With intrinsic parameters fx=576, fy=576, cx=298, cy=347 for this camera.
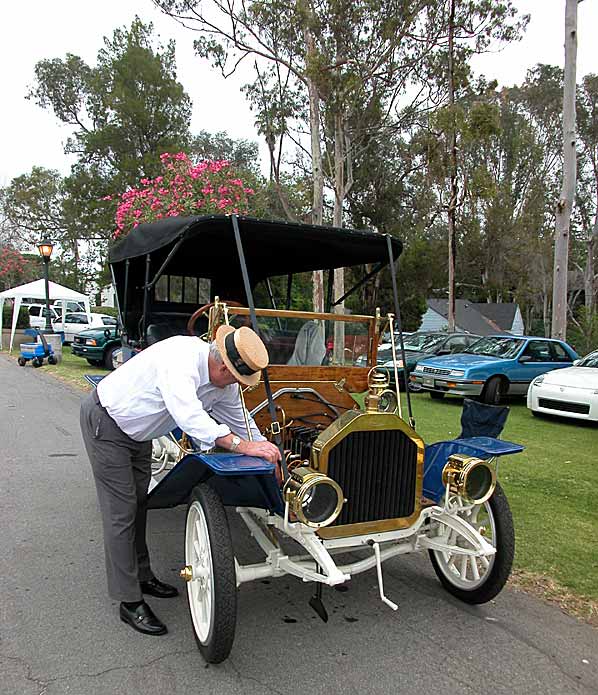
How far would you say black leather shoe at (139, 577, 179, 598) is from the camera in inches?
141

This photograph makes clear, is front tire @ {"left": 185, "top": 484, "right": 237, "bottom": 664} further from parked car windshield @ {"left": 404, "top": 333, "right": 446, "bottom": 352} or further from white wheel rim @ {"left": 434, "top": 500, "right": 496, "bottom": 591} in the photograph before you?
parked car windshield @ {"left": 404, "top": 333, "right": 446, "bottom": 352}

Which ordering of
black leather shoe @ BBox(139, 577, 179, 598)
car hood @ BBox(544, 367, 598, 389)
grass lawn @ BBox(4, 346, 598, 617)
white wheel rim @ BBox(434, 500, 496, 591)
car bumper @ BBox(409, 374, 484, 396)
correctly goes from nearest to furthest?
white wheel rim @ BBox(434, 500, 496, 591)
black leather shoe @ BBox(139, 577, 179, 598)
grass lawn @ BBox(4, 346, 598, 617)
car hood @ BBox(544, 367, 598, 389)
car bumper @ BBox(409, 374, 484, 396)

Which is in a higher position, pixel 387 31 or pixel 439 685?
pixel 387 31

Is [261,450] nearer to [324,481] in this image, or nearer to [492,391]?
[324,481]

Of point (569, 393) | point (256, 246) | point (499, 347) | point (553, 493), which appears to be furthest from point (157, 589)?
point (499, 347)

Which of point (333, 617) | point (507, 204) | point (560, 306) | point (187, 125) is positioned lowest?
point (333, 617)

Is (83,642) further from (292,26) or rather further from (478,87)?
(478,87)

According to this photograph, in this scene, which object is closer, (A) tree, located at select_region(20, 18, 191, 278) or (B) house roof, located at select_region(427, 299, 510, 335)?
(A) tree, located at select_region(20, 18, 191, 278)

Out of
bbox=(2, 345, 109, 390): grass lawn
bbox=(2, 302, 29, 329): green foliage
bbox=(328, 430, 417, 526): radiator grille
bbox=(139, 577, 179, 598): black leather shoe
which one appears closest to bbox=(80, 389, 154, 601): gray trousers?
Result: bbox=(139, 577, 179, 598): black leather shoe

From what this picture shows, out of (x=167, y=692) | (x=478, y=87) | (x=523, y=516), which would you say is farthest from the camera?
(x=478, y=87)

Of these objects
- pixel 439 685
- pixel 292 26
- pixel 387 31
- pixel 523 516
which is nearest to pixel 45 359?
pixel 292 26

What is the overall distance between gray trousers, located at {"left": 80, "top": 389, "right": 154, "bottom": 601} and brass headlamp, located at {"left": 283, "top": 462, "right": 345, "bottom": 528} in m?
0.96

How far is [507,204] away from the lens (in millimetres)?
39719

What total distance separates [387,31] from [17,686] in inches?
673
